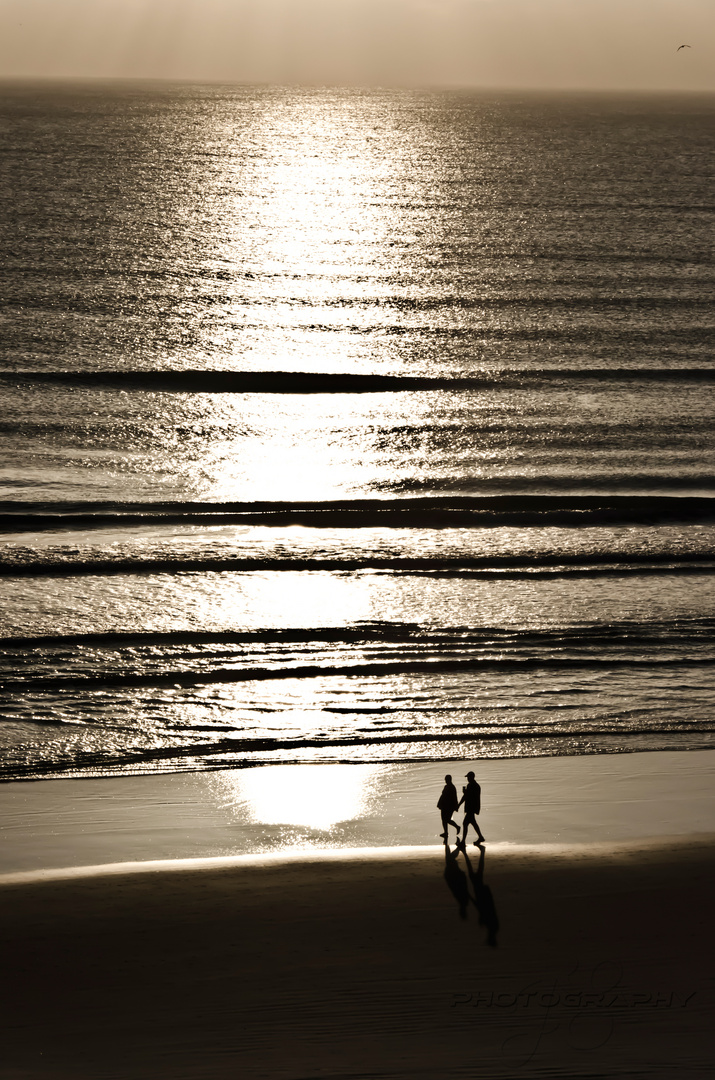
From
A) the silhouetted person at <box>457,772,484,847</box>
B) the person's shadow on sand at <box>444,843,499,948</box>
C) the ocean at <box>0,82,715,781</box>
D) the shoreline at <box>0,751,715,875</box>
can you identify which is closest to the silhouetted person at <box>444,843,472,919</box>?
the person's shadow on sand at <box>444,843,499,948</box>

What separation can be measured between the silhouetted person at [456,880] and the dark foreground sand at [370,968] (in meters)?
0.04

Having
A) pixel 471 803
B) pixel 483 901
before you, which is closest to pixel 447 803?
pixel 471 803

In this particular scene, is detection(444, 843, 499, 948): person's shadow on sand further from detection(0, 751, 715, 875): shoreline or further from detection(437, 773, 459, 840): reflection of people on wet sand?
detection(0, 751, 715, 875): shoreline

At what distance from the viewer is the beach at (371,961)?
38.4 feet

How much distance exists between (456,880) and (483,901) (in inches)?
25.9

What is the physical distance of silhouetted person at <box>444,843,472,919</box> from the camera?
14.4 meters

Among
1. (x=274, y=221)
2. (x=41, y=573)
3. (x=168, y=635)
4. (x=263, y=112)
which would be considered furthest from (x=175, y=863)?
(x=263, y=112)

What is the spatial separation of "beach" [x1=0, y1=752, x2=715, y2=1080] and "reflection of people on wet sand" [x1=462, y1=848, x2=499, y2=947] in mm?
28

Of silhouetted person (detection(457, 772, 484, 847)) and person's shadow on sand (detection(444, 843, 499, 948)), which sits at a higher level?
silhouetted person (detection(457, 772, 484, 847))

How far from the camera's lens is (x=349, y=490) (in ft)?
109

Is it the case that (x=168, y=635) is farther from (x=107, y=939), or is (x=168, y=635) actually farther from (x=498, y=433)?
(x=498, y=433)

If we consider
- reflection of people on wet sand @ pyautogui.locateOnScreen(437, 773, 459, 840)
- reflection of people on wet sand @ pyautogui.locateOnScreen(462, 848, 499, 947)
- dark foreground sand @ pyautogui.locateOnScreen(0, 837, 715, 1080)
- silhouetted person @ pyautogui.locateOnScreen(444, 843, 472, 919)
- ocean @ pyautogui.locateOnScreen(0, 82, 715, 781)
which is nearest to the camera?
dark foreground sand @ pyautogui.locateOnScreen(0, 837, 715, 1080)

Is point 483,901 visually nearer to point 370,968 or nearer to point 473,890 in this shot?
point 473,890

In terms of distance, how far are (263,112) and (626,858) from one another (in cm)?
18216
